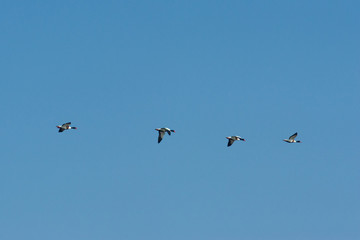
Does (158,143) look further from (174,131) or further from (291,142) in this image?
(291,142)

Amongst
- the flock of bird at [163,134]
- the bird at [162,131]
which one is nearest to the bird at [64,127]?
the flock of bird at [163,134]

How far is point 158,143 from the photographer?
191m

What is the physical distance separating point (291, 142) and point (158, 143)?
35.6 meters

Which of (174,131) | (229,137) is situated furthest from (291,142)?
(174,131)

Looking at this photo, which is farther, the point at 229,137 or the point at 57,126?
the point at 229,137

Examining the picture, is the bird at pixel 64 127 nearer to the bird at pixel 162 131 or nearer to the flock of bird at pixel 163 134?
the flock of bird at pixel 163 134

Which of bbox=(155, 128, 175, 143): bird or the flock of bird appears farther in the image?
bbox=(155, 128, 175, 143): bird

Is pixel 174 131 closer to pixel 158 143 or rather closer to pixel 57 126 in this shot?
pixel 158 143

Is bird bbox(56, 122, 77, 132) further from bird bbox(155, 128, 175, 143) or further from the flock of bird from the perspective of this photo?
bird bbox(155, 128, 175, 143)

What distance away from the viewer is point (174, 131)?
194 meters

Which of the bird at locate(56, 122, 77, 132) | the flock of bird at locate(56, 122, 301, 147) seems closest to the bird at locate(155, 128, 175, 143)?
the flock of bird at locate(56, 122, 301, 147)

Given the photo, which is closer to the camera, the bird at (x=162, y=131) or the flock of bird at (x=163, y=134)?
the flock of bird at (x=163, y=134)

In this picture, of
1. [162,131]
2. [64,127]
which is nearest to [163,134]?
[162,131]

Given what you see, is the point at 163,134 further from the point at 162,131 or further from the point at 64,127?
the point at 64,127
